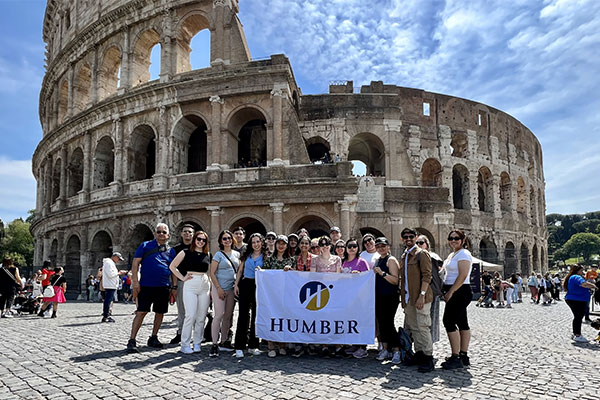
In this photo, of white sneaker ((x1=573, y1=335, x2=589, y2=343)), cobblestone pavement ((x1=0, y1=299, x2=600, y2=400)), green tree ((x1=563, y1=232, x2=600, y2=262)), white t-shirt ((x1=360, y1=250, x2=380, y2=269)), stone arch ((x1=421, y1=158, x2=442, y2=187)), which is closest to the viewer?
cobblestone pavement ((x1=0, y1=299, x2=600, y2=400))

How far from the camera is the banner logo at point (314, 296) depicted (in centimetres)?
620

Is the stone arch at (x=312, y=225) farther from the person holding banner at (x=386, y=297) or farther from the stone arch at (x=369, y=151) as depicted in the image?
the person holding banner at (x=386, y=297)

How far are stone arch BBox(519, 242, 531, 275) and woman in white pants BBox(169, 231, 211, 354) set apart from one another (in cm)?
2766

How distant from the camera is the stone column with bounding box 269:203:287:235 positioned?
54.8 feet

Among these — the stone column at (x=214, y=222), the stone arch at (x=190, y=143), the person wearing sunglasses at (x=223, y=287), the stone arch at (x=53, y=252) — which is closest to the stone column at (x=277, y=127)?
the stone column at (x=214, y=222)

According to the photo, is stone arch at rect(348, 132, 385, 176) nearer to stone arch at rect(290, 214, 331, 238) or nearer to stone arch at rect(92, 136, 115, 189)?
stone arch at rect(290, 214, 331, 238)

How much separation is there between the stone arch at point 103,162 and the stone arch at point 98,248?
2639 mm

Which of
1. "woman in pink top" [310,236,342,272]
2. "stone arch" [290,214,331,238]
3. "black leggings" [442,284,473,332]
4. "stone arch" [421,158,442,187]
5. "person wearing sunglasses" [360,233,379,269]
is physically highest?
"stone arch" [421,158,442,187]

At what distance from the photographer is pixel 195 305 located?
6.06 metres

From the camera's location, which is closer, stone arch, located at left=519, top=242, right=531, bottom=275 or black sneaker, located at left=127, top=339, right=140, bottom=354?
black sneaker, located at left=127, top=339, right=140, bottom=354

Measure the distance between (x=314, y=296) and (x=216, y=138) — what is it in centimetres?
1313

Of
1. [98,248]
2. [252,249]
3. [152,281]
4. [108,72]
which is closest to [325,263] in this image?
[252,249]

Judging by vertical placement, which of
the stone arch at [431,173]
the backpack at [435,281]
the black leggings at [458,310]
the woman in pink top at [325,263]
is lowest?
the black leggings at [458,310]

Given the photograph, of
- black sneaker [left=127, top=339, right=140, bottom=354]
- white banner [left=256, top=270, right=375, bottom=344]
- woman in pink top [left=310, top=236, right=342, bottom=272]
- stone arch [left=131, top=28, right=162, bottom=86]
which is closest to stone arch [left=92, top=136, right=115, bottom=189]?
stone arch [left=131, top=28, right=162, bottom=86]
